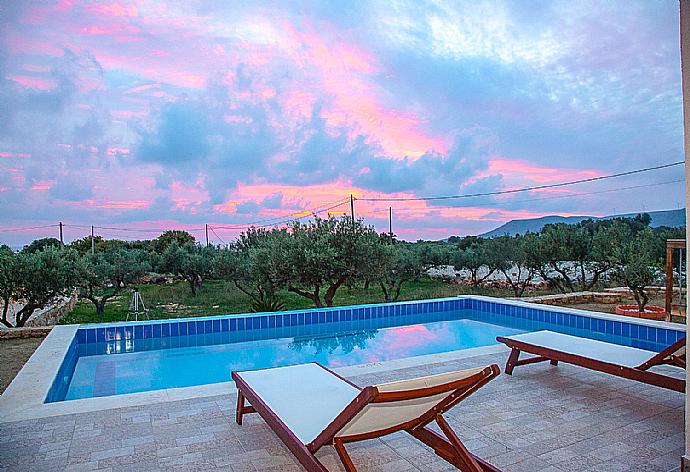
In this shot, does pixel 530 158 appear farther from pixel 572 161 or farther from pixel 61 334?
pixel 61 334

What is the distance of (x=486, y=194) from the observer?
17.8m

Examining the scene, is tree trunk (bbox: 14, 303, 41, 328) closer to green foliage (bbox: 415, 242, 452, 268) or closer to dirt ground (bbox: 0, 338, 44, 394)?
dirt ground (bbox: 0, 338, 44, 394)

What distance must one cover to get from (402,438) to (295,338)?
5.58 metres

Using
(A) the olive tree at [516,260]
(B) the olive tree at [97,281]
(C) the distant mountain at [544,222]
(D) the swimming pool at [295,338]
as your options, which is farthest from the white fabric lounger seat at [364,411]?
(C) the distant mountain at [544,222]

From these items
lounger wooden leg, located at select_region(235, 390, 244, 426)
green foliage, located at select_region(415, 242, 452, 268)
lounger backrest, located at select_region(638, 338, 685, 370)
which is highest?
green foliage, located at select_region(415, 242, 452, 268)

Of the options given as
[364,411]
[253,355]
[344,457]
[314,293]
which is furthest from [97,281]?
[364,411]

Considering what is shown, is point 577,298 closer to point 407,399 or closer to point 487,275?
point 487,275

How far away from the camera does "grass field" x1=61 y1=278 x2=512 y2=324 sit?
12.4 metres

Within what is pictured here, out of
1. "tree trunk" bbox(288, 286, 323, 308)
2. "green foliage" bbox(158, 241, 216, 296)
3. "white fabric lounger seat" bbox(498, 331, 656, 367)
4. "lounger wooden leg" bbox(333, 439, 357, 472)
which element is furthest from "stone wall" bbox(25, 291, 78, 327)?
"lounger wooden leg" bbox(333, 439, 357, 472)

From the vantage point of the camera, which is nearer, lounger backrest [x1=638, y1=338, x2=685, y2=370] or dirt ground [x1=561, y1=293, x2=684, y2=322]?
lounger backrest [x1=638, y1=338, x2=685, y2=370]

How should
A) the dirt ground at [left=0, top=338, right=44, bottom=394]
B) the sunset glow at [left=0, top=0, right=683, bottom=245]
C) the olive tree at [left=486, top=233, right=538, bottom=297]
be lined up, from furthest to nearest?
the olive tree at [left=486, top=233, right=538, bottom=297]
the sunset glow at [left=0, top=0, right=683, bottom=245]
the dirt ground at [left=0, top=338, right=44, bottom=394]

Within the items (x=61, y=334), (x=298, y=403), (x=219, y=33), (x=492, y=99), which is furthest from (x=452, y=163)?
(x=298, y=403)

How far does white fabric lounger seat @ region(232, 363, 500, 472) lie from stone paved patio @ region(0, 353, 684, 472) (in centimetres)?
31

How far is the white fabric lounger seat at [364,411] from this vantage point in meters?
2.33
